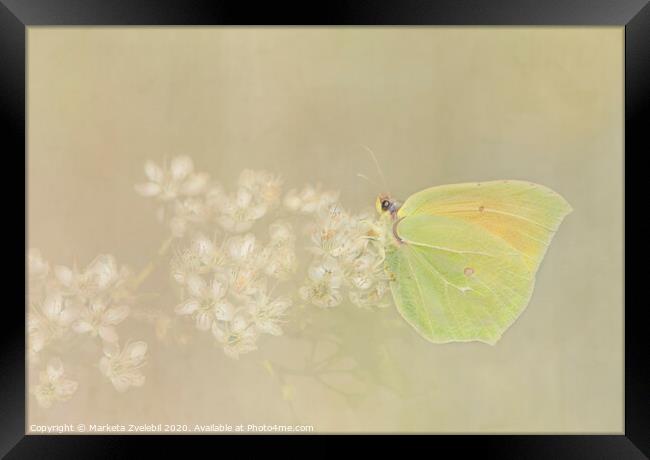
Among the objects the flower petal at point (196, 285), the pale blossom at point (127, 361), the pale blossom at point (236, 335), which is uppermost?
the flower petal at point (196, 285)

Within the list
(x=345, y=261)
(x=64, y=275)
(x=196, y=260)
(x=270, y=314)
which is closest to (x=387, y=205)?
(x=345, y=261)

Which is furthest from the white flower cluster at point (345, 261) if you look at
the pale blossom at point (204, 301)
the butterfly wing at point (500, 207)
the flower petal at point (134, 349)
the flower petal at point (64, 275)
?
the flower petal at point (64, 275)

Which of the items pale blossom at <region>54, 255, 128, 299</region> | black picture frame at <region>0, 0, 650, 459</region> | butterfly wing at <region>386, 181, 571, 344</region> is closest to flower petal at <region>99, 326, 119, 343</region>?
pale blossom at <region>54, 255, 128, 299</region>

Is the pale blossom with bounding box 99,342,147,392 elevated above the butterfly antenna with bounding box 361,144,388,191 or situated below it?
below

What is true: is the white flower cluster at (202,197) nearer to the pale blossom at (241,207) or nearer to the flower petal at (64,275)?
the pale blossom at (241,207)

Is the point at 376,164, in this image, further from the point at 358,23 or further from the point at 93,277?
the point at 93,277

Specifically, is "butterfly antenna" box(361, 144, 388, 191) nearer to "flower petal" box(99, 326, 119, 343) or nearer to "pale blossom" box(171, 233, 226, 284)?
"pale blossom" box(171, 233, 226, 284)

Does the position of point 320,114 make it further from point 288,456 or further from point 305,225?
point 288,456
